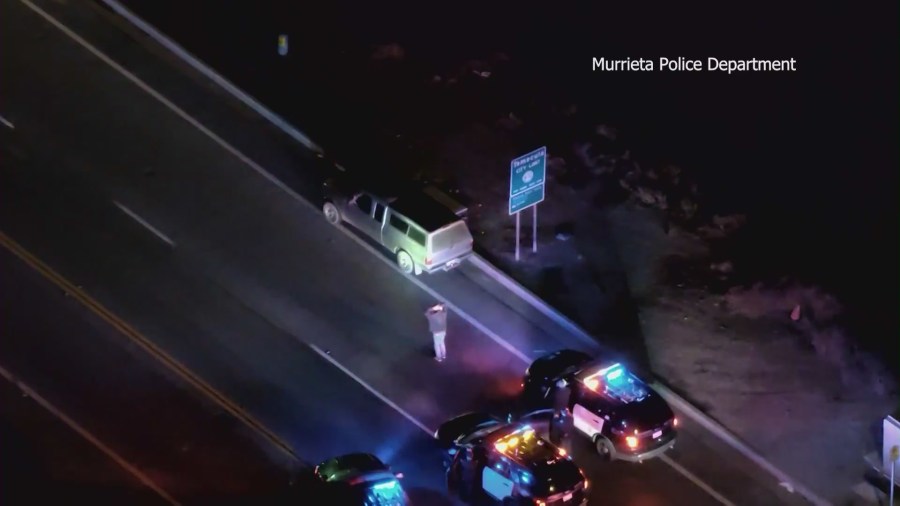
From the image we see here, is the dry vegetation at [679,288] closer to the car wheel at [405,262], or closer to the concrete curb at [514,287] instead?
the concrete curb at [514,287]

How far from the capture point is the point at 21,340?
2430cm

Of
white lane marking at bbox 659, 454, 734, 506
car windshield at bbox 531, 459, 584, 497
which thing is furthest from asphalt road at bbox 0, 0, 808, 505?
car windshield at bbox 531, 459, 584, 497

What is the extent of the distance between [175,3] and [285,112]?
575 centimetres

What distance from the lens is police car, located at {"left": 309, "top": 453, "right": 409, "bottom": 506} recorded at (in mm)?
20391

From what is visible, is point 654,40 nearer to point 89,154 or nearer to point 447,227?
point 447,227

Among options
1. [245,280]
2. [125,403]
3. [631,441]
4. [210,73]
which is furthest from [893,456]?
[210,73]

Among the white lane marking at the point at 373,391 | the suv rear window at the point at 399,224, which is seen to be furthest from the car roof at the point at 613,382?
the suv rear window at the point at 399,224

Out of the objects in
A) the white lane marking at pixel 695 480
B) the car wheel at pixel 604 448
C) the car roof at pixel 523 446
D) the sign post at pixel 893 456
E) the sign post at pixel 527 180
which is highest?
the sign post at pixel 527 180

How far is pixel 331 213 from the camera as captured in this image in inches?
1075

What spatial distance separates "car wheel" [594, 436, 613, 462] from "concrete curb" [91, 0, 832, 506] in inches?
86.3

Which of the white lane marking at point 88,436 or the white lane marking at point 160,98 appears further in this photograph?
the white lane marking at point 160,98

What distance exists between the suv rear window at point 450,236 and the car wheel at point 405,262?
2.80ft

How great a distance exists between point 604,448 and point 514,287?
16.2 feet

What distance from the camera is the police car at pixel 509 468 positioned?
20.5 metres
